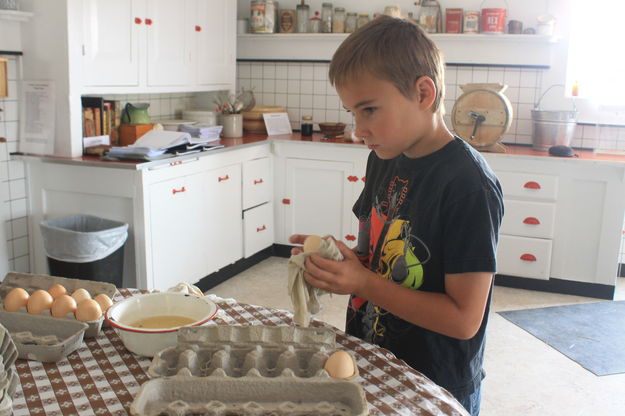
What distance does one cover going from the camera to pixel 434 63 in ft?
3.75

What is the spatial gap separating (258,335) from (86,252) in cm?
199

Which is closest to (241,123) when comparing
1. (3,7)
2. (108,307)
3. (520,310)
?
(3,7)

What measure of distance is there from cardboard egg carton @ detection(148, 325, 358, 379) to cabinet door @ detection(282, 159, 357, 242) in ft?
9.82

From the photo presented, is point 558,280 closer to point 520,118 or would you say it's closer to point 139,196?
point 520,118

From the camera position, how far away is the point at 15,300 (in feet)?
4.13

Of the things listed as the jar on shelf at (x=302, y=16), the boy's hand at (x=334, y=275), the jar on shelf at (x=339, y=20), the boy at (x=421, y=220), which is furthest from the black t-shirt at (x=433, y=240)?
the jar on shelf at (x=302, y=16)

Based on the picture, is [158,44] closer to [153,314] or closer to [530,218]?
[530,218]

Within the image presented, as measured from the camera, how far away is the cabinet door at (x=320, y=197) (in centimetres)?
413

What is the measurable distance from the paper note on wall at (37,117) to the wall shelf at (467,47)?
1870 mm

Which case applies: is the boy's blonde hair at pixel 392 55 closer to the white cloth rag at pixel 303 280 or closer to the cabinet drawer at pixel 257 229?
the white cloth rag at pixel 303 280

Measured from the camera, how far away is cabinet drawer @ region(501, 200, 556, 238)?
147 inches

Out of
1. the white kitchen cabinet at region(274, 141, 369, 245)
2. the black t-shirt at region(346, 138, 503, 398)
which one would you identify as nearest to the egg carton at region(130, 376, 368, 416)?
the black t-shirt at region(346, 138, 503, 398)

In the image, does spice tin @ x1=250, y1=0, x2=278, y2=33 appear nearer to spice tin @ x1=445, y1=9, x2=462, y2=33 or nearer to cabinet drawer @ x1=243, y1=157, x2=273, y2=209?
cabinet drawer @ x1=243, y1=157, x2=273, y2=209

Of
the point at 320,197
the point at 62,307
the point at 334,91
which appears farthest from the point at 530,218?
the point at 62,307
